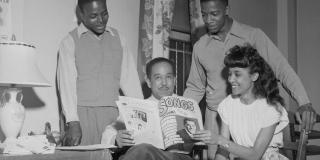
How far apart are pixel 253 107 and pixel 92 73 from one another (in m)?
0.92

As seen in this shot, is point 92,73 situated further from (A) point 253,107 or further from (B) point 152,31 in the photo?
(A) point 253,107

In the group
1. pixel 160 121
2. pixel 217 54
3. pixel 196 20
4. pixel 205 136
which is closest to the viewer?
pixel 205 136

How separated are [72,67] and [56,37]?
0.44 m

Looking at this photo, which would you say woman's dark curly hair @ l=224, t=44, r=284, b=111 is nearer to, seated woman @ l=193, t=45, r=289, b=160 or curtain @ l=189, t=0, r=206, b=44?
seated woman @ l=193, t=45, r=289, b=160

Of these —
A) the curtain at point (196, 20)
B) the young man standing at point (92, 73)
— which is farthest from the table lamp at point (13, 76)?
the curtain at point (196, 20)

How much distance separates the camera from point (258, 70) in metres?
2.09

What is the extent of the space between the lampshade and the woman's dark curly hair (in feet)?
3.25

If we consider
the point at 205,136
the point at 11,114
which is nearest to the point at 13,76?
the point at 11,114

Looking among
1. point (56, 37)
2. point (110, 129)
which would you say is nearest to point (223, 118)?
point (110, 129)

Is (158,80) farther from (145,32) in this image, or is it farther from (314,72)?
(314,72)

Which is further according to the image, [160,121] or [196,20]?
[196,20]

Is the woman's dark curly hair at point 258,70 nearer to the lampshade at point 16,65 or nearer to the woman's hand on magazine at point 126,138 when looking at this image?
the woman's hand on magazine at point 126,138

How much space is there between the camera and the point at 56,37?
2.57 m

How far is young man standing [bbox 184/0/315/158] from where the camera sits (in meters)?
2.29
